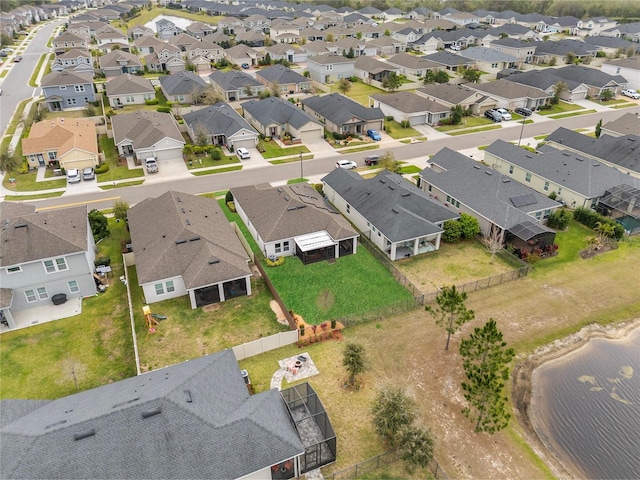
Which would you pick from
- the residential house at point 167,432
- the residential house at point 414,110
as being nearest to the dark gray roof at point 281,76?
the residential house at point 414,110

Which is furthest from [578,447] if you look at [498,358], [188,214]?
[188,214]

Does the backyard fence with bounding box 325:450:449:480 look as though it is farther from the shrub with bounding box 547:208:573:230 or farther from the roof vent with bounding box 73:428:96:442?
the shrub with bounding box 547:208:573:230

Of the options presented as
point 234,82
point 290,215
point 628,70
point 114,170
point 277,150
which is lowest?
point 277,150

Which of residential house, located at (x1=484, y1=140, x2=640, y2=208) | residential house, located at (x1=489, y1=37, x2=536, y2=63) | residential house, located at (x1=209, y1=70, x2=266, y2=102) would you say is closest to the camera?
residential house, located at (x1=484, y1=140, x2=640, y2=208)

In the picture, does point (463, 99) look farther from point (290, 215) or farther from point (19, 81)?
point (19, 81)

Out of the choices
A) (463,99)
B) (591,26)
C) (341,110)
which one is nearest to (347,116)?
(341,110)

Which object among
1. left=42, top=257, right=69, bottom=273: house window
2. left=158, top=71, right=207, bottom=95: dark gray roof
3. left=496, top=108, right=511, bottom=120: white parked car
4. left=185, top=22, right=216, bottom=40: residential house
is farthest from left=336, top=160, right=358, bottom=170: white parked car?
left=185, top=22, right=216, bottom=40: residential house
